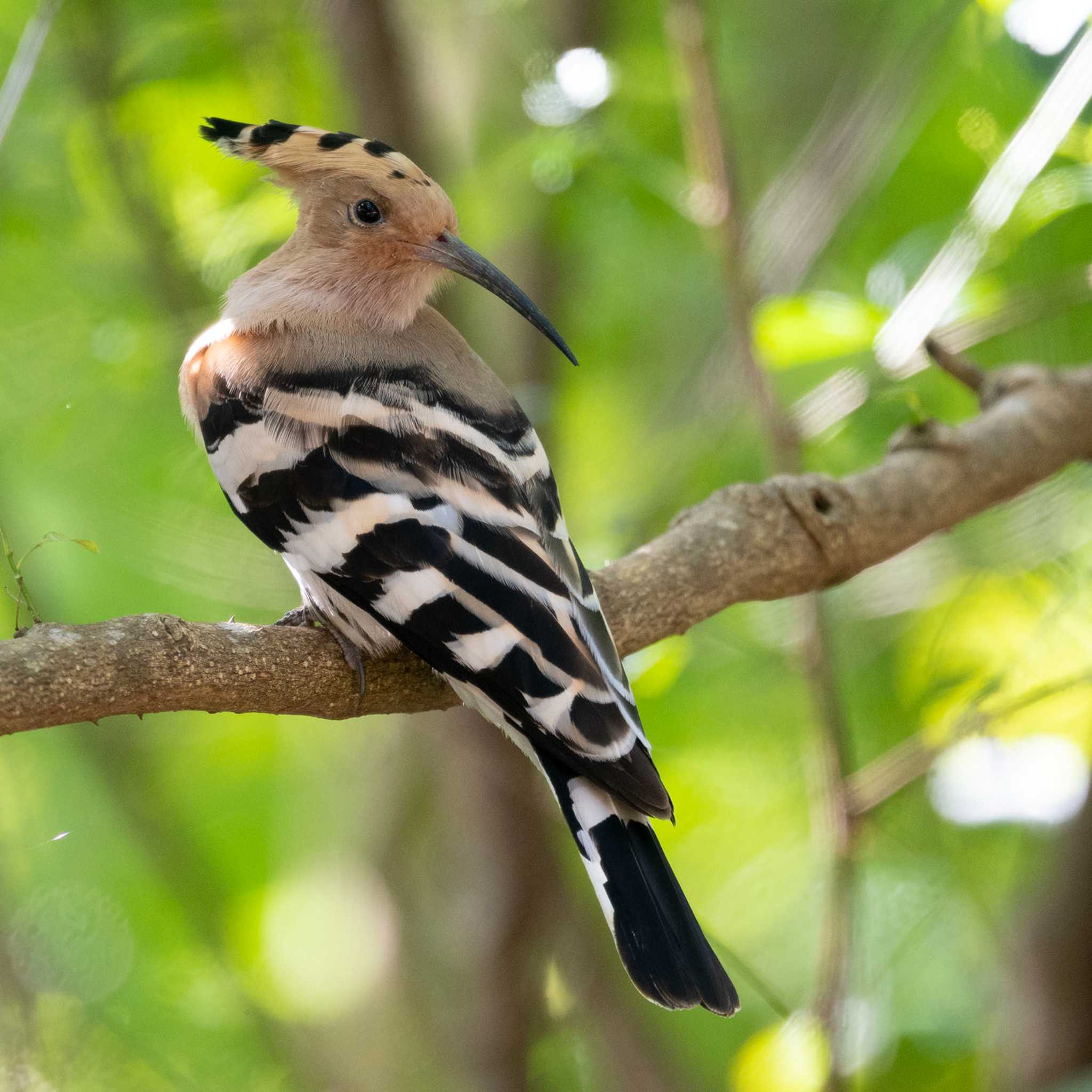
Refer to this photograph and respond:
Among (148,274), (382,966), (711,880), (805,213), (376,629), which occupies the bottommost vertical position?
(382,966)

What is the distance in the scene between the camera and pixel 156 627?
1354mm

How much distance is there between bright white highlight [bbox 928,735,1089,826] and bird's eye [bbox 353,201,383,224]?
1442 mm

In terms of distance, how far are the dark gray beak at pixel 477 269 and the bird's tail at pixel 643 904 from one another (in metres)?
0.81

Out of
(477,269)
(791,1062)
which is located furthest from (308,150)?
(791,1062)

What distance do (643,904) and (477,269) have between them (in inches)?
42.7

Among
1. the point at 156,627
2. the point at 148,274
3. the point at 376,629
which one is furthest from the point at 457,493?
the point at 148,274

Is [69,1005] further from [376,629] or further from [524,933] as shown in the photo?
[376,629]

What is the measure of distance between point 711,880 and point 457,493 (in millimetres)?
1872

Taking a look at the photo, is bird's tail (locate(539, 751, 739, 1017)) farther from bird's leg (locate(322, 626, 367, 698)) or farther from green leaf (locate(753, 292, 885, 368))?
green leaf (locate(753, 292, 885, 368))

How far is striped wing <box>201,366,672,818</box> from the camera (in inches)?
61.2

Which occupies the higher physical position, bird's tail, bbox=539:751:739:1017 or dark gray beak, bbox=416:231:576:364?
dark gray beak, bbox=416:231:576:364

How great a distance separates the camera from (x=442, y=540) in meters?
1.66

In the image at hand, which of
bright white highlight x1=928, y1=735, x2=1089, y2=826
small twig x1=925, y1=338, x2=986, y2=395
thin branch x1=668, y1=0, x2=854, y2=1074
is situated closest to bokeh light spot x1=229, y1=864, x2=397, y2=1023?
thin branch x1=668, y1=0, x2=854, y2=1074

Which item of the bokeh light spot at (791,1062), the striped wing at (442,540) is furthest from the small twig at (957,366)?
the bokeh light spot at (791,1062)
